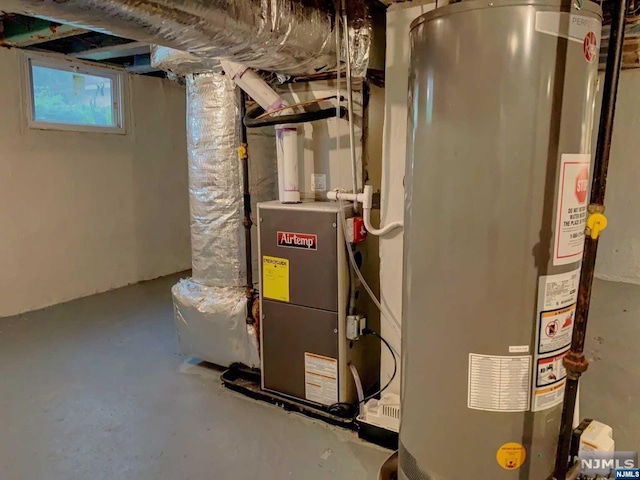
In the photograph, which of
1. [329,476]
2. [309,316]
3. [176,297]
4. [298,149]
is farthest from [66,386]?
[298,149]

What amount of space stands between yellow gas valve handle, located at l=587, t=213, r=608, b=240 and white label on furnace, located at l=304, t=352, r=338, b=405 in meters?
1.36

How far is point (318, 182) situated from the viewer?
100 inches

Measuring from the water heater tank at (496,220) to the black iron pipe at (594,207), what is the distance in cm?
5

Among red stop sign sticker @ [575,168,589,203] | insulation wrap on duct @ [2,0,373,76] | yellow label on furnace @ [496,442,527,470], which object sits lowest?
yellow label on furnace @ [496,442,527,470]

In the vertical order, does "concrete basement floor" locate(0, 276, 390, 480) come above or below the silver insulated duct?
below

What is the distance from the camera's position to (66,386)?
2.65 m

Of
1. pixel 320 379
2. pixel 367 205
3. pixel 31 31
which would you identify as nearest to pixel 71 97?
pixel 31 31

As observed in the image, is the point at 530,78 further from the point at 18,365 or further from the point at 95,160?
the point at 95,160

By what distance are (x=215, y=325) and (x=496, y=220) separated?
1.89m

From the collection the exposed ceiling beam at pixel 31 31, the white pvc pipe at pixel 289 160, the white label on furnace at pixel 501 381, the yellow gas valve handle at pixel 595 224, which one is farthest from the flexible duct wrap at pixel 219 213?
Answer: the yellow gas valve handle at pixel 595 224

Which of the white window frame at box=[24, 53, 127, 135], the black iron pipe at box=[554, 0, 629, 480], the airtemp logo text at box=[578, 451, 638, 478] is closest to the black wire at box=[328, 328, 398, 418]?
the airtemp logo text at box=[578, 451, 638, 478]

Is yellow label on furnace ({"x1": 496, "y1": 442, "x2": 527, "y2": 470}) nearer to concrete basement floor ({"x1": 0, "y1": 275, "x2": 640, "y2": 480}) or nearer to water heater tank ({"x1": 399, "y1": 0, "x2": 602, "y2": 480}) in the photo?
water heater tank ({"x1": 399, "y1": 0, "x2": 602, "y2": 480})

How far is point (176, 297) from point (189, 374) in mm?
451

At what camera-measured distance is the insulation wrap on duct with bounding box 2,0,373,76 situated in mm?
1345
